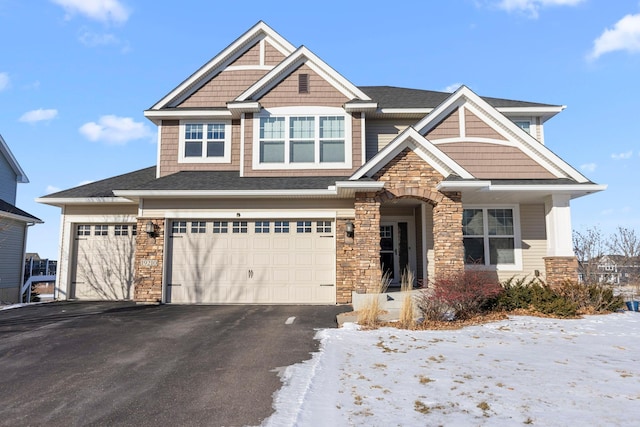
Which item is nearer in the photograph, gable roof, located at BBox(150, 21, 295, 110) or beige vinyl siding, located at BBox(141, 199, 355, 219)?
beige vinyl siding, located at BBox(141, 199, 355, 219)

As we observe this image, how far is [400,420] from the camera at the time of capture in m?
3.94

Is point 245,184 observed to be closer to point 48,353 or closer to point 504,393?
point 48,353

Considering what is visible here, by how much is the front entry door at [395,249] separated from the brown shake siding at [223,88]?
7179mm

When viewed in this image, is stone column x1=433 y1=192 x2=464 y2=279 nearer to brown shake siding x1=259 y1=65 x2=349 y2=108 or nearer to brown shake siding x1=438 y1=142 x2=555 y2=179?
brown shake siding x1=438 y1=142 x2=555 y2=179

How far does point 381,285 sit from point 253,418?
664cm

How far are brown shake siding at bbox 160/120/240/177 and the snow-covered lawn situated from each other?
7.93 metres

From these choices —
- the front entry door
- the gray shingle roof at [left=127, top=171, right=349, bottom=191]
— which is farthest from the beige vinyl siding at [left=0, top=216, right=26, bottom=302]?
the front entry door

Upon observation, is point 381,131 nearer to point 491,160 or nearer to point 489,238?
point 491,160

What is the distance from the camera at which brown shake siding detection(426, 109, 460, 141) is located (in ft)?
39.4

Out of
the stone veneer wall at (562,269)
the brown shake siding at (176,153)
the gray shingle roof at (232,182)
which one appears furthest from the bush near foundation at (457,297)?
the brown shake siding at (176,153)

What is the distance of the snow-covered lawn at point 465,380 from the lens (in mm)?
4051

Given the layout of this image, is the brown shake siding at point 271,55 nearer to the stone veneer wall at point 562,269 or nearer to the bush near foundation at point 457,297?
the bush near foundation at point 457,297

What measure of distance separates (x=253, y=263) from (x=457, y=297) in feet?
19.9

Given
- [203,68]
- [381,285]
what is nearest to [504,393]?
[381,285]
